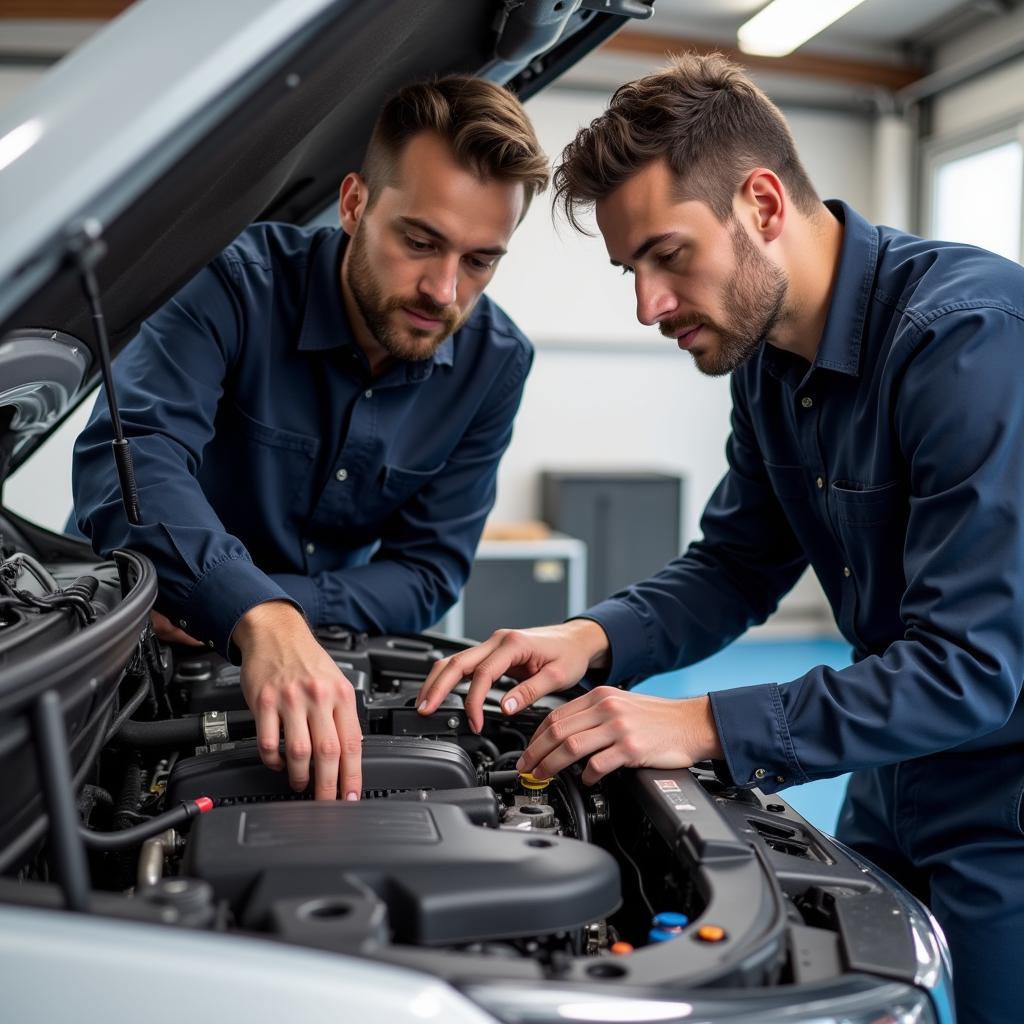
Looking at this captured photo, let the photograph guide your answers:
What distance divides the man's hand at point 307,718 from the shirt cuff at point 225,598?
0.12 meters

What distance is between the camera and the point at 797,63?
5523mm

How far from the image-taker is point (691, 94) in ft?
4.38

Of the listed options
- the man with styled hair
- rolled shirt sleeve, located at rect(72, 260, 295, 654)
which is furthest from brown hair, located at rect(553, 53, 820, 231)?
rolled shirt sleeve, located at rect(72, 260, 295, 654)

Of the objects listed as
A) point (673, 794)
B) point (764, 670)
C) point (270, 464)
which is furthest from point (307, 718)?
point (764, 670)

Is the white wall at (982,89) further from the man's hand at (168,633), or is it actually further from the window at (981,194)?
the man's hand at (168,633)

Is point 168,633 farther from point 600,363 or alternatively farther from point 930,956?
point 600,363

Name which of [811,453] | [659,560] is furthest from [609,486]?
[811,453]

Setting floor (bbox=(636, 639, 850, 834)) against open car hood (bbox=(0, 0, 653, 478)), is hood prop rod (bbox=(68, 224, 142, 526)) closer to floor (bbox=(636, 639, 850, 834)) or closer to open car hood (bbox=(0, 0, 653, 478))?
open car hood (bbox=(0, 0, 653, 478))

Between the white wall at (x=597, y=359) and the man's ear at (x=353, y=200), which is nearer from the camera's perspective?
the man's ear at (x=353, y=200)

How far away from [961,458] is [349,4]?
2.45ft

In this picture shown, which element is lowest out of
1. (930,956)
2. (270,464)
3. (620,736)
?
(930,956)

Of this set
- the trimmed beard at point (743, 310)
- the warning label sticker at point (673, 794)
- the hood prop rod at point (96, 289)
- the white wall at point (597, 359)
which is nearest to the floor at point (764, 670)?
the white wall at point (597, 359)

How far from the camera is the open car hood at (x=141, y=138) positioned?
0.71 m

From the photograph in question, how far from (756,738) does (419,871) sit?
447 mm
